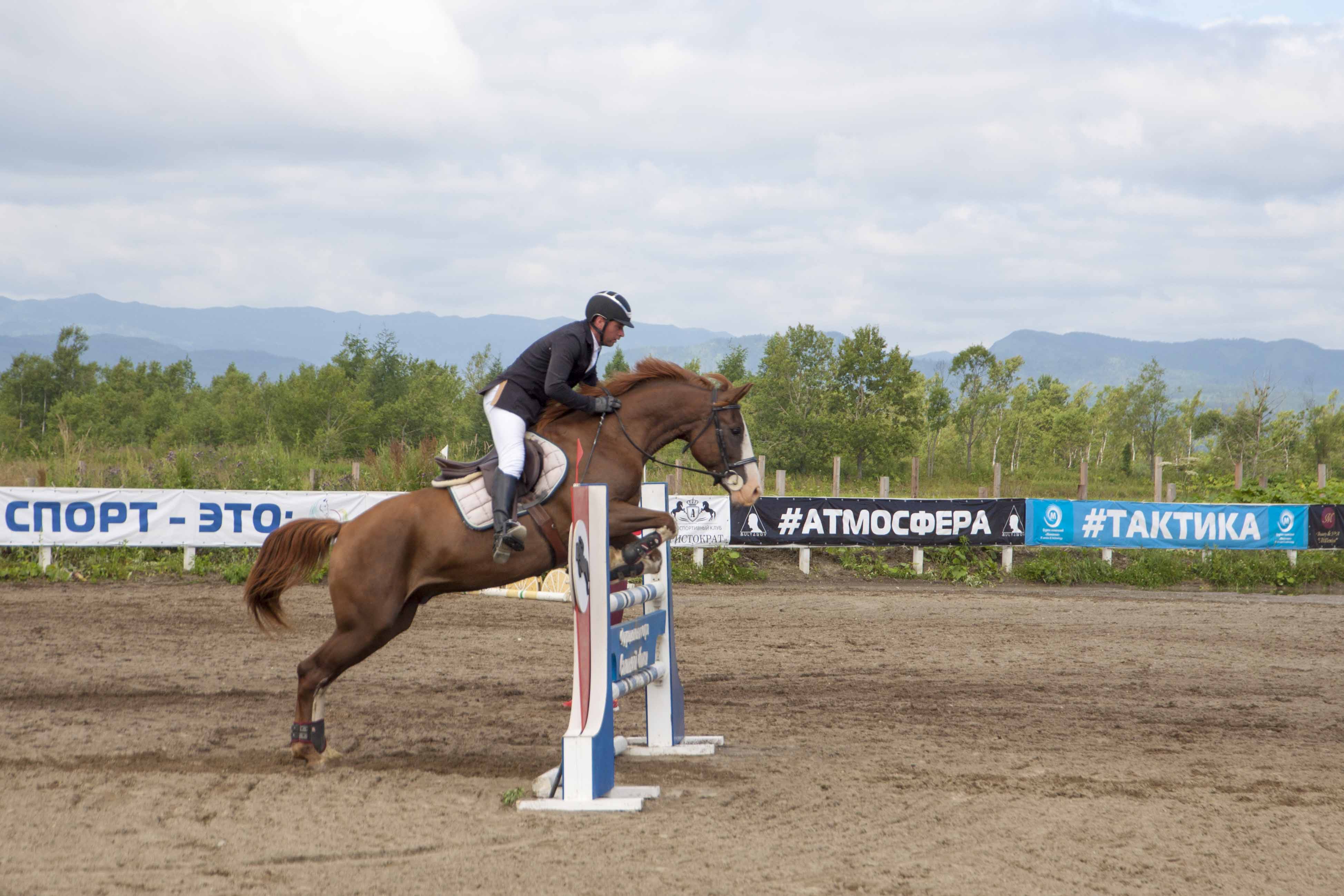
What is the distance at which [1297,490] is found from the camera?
20750 millimetres

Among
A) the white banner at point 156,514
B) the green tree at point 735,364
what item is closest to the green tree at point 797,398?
the green tree at point 735,364

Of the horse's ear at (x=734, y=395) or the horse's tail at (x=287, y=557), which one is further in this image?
the horse's tail at (x=287, y=557)

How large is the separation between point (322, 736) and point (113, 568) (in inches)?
439

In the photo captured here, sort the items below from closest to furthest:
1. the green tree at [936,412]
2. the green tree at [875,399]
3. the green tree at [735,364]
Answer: the green tree at [875,399], the green tree at [936,412], the green tree at [735,364]

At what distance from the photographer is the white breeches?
18.5ft

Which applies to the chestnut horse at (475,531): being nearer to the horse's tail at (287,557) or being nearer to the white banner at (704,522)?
the horse's tail at (287,557)

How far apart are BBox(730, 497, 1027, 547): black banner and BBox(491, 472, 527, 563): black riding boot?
37.8ft

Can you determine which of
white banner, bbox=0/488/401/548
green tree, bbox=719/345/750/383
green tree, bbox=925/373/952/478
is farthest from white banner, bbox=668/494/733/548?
green tree, bbox=925/373/952/478

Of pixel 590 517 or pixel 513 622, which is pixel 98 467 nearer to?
pixel 513 622

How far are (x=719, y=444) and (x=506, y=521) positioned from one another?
53.2 inches

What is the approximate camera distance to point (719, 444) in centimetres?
599

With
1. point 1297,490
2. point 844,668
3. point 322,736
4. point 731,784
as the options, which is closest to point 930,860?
point 731,784

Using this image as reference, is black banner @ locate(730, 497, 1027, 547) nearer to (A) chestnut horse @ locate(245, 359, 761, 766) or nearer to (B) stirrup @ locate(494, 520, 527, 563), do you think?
(A) chestnut horse @ locate(245, 359, 761, 766)

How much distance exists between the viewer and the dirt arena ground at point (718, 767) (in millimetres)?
4047
